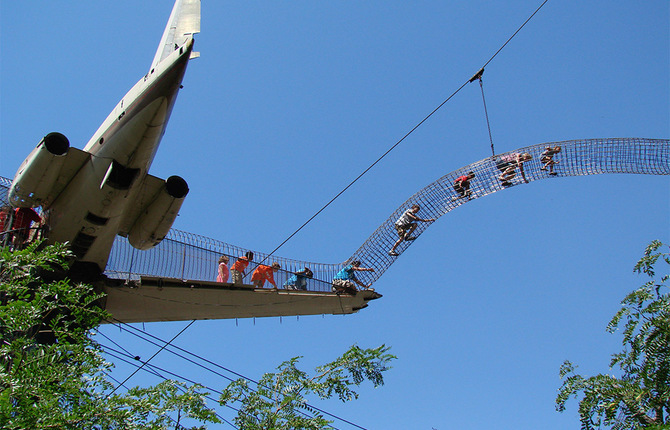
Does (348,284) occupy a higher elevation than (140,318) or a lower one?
higher

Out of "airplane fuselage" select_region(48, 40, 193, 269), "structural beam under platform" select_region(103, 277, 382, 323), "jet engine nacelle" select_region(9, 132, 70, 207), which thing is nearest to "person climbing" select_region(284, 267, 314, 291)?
"structural beam under platform" select_region(103, 277, 382, 323)

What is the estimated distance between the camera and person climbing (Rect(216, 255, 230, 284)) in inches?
765

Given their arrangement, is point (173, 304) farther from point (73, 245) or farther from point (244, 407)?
point (244, 407)

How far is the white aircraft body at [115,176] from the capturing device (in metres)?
14.4

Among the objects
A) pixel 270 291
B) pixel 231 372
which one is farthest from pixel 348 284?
pixel 231 372

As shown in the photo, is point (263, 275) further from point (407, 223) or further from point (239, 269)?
point (407, 223)

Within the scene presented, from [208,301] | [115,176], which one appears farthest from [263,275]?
[115,176]

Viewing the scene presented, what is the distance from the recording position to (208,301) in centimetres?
1938

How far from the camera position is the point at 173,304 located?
19438mm

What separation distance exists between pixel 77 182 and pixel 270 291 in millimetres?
6869

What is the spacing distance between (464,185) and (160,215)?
334 inches

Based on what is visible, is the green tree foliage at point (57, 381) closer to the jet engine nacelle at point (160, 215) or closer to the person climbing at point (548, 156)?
the jet engine nacelle at point (160, 215)

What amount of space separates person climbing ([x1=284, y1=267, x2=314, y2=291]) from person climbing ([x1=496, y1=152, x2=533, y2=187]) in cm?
698

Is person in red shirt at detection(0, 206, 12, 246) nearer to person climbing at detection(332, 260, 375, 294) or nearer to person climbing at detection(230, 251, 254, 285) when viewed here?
person climbing at detection(230, 251, 254, 285)
